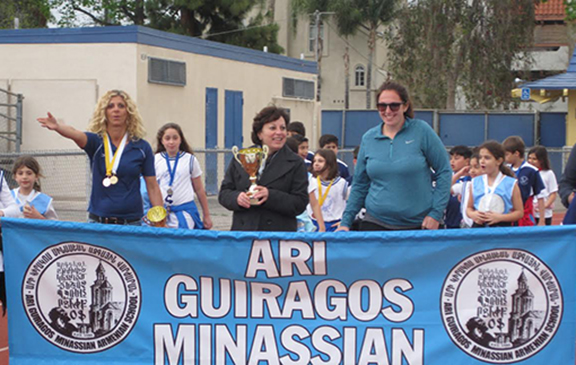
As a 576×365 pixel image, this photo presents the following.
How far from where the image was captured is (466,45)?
158 feet

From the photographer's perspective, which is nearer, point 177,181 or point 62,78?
point 177,181

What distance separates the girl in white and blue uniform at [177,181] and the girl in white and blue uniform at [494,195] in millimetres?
2670

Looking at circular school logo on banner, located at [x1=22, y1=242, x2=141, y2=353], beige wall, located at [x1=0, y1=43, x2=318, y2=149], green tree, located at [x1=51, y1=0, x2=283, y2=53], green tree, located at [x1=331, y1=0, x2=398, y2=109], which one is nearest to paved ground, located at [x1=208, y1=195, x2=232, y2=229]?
beige wall, located at [x1=0, y1=43, x2=318, y2=149]

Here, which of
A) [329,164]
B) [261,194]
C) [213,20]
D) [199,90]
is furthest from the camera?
[213,20]

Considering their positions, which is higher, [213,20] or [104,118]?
[213,20]

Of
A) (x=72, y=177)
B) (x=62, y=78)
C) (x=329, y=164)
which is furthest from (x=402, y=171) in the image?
(x=62, y=78)

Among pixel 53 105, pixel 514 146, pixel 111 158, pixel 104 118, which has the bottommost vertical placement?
pixel 111 158

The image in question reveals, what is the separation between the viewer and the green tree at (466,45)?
4775cm

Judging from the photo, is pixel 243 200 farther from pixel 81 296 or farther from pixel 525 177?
pixel 525 177

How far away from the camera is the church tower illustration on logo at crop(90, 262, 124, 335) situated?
18.2 feet

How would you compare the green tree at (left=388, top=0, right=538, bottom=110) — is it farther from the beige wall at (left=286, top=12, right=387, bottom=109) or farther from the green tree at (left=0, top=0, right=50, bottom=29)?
the green tree at (left=0, top=0, right=50, bottom=29)

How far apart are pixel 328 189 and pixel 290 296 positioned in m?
3.85

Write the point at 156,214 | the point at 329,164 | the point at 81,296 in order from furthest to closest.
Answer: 1. the point at 329,164
2. the point at 156,214
3. the point at 81,296

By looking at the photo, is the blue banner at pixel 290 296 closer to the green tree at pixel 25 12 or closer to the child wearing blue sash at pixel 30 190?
the child wearing blue sash at pixel 30 190
